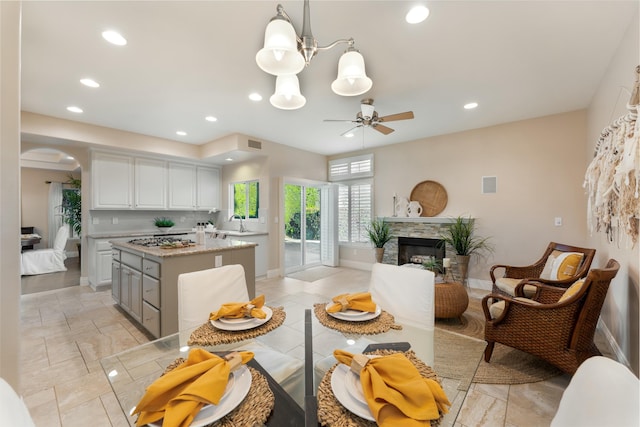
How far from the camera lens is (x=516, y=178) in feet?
13.8

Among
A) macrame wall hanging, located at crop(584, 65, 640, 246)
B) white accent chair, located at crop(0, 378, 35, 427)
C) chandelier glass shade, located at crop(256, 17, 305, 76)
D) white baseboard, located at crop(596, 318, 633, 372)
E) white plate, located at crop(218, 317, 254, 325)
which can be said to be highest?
chandelier glass shade, located at crop(256, 17, 305, 76)

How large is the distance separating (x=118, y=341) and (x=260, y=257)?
2616mm

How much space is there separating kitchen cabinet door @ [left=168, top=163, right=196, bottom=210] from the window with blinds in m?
3.21

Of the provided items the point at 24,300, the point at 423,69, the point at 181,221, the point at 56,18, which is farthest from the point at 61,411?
the point at 181,221

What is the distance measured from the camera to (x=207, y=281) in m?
1.80

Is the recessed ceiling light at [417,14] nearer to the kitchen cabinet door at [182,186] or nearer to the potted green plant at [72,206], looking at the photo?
the kitchen cabinet door at [182,186]

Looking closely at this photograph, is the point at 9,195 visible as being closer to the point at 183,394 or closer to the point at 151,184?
the point at 183,394

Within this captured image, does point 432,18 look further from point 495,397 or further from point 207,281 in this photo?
point 495,397

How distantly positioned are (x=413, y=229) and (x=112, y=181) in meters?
5.63

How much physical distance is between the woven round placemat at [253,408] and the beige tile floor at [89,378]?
0.49 m

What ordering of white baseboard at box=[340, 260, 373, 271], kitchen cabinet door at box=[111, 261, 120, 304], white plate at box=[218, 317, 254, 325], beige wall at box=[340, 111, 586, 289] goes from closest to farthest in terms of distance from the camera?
white plate at box=[218, 317, 254, 325]
kitchen cabinet door at box=[111, 261, 120, 304]
beige wall at box=[340, 111, 586, 289]
white baseboard at box=[340, 260, 373, 271]

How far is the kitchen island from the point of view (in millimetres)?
2602

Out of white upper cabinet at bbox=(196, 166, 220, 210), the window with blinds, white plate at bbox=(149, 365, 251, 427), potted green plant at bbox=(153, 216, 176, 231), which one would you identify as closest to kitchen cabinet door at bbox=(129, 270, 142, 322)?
→ potted green plant at bbox=(153, 216, 176, 231)

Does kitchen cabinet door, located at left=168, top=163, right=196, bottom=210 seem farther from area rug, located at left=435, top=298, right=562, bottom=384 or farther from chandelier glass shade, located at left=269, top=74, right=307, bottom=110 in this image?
area rug, located at left=435, top=298, right=562, bottom=384
